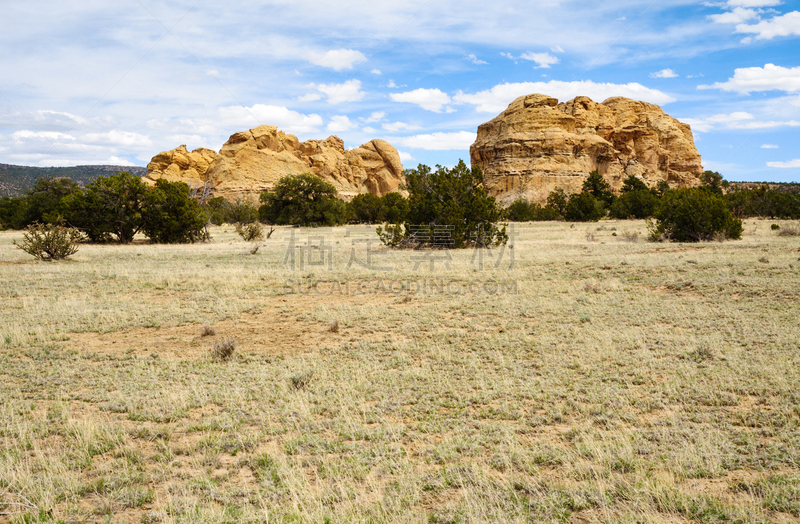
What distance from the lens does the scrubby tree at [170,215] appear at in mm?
27188

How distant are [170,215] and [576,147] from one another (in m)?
82.8

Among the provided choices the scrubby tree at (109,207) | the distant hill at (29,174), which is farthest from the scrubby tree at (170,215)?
the distant hill at (29,174)

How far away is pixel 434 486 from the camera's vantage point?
378 centimetres

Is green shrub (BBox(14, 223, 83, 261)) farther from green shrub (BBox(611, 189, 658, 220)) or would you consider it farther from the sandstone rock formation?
the sandstone rock formation

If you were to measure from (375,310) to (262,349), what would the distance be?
3142 millimetres

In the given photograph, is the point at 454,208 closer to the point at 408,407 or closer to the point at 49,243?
the point at 49,243

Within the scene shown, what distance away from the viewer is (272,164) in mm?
102750

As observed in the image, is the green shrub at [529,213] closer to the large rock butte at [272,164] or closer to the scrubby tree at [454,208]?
the large rock butte at [272,164]

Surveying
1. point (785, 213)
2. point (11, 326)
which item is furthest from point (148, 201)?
point (785, 213)

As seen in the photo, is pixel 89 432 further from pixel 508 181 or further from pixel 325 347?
pixel 508 181

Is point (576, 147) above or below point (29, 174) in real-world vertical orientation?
above

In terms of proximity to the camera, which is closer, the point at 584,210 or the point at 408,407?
the point at 408,407

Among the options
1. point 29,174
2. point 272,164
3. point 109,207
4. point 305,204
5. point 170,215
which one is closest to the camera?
point 109,207

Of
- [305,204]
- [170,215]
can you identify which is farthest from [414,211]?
[305,204]
